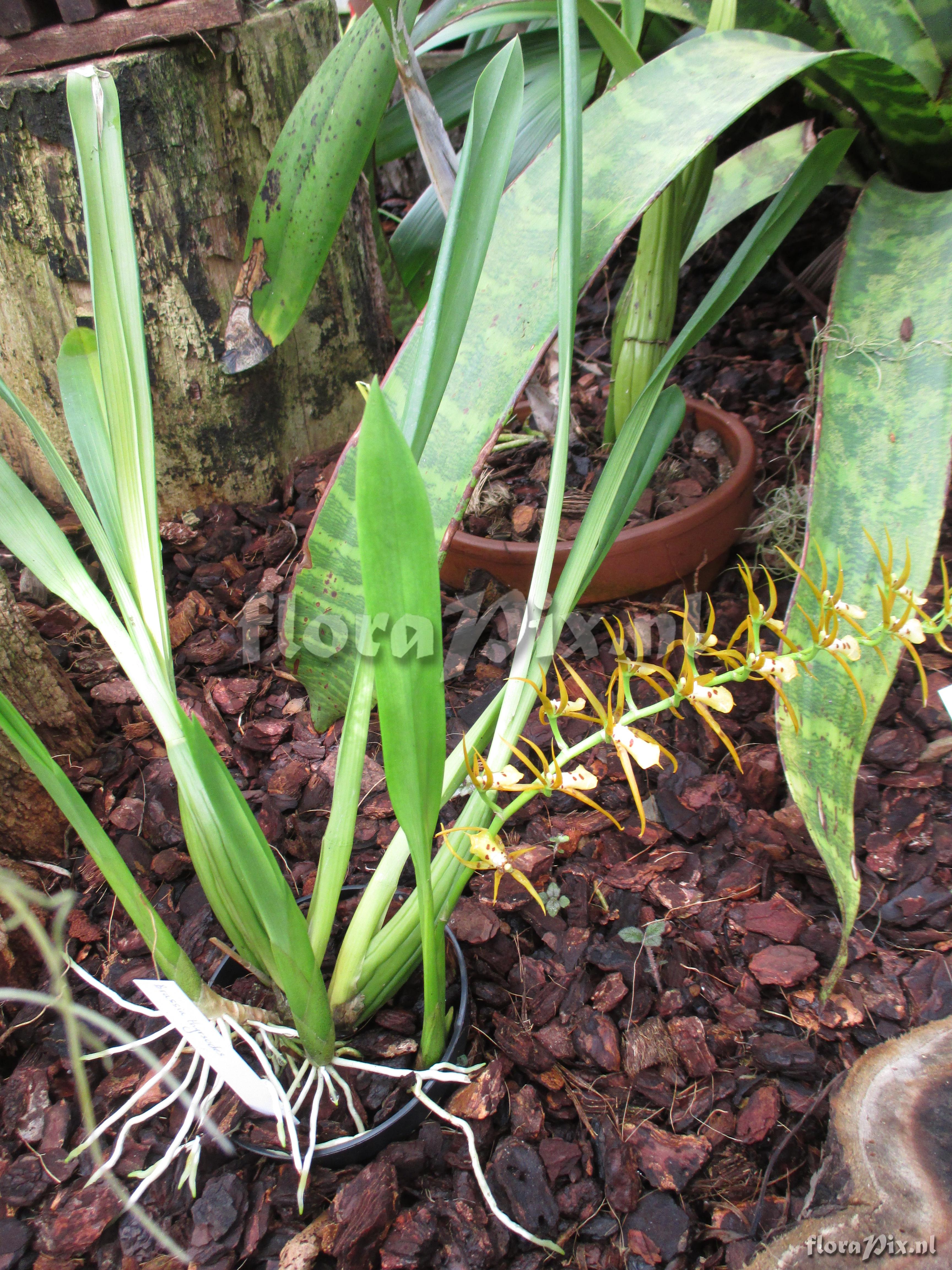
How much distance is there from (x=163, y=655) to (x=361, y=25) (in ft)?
2.14

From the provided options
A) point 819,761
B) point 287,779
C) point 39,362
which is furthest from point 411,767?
point 39,362

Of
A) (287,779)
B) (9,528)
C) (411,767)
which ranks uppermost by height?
(9,528)

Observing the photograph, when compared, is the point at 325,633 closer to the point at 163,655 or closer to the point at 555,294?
the point at 163,655

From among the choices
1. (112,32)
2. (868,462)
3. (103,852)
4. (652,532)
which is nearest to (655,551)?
(652,532)

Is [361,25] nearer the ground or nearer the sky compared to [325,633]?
nearer the sky

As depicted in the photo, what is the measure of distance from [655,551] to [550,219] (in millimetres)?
387

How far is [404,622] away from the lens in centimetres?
40

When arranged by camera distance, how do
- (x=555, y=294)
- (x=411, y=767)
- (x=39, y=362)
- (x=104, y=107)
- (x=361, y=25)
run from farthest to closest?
1. (x=39, y=362)
2. (x=361, y=25)
3. (x=555, y=294)
4. (x=104, y=107)
5. (x=411, y=767)

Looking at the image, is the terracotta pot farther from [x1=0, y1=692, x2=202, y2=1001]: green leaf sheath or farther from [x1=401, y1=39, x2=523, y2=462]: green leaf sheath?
[x1=0, y1=692, x2=202, y2=1001]: green leaf sheath

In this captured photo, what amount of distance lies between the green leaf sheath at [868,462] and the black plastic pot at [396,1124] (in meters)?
0.27

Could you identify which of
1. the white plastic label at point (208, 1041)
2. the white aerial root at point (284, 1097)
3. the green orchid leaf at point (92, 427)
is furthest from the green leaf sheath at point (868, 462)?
the green orchid leaf at point (92, 427)

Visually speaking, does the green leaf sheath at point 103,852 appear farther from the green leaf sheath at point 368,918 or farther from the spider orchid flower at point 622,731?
the spider orchid flower at point 622,731

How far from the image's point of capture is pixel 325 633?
736mm

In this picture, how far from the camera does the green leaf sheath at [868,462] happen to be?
61 centimetres
